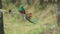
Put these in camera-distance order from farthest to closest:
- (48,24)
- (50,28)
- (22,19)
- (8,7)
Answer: (8,7)
(22,19)
(48,24)
(50,28)

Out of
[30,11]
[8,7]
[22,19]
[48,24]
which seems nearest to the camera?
[48,24]

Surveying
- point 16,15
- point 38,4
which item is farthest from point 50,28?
point 38,4

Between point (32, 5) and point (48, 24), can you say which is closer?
point (48, 24)

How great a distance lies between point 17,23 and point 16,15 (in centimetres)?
100

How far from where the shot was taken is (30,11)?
1239 centimetres

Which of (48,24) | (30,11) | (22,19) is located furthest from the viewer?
(30,11)

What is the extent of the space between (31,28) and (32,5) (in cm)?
342

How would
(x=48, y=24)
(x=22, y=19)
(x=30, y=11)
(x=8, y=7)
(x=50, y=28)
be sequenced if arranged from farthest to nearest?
(x=8, y=7) < (x=30, y=11) < (x=22, y=19) < (x=48, y=24) < (x=50, y=28)

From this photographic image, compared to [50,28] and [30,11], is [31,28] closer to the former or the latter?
[50,28]

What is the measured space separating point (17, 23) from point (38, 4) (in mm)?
2433

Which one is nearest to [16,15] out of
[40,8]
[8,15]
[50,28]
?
[8,15]

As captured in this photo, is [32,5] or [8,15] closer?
[8,15]

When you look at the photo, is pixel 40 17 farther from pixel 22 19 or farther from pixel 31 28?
pixel 31 28

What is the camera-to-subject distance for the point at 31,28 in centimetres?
965
